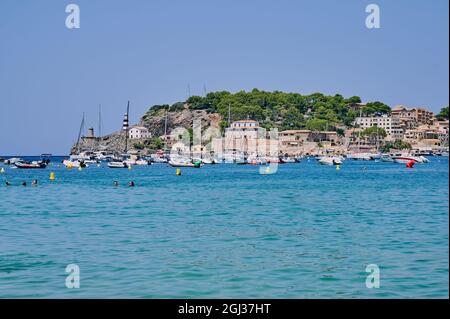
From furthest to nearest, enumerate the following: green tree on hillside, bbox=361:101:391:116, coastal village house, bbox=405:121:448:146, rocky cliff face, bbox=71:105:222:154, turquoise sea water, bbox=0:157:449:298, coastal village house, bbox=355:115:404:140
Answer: green tree on hillside, bbox=361:101:391:116 → rocky cliff face, bbox=71:105:222:154 → coastal village house, bbox=355:115:404:140 → coastal village house, bbox=405:121:448:146 → turquoise sea water, bbox=0:157:449:298

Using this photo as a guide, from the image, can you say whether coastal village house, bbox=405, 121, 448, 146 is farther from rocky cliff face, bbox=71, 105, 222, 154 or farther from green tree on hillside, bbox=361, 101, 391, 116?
rocky cliff face, bbox=71, 105, 222, 154

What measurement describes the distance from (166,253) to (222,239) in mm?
2920

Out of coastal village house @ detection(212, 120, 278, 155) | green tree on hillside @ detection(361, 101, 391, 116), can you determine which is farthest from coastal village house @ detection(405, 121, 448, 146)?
coastal village house @ detection(212, 120, 278, 155)

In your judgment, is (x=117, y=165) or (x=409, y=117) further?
(x=409, y=117)

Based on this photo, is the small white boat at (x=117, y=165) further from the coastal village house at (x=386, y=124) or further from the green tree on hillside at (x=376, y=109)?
the green tree on hillside at (x=376, y=109)

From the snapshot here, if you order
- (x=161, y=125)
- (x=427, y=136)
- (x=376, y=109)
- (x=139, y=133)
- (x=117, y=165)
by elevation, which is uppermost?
(x=376, y=109)

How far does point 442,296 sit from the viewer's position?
10.5 meters

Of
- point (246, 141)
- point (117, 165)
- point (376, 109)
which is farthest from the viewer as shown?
point (376, 109)

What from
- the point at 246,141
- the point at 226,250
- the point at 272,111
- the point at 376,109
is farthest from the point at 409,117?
the point at 226,250

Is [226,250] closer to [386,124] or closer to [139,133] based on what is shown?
[386,124]

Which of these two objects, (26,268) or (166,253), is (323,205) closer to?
(166,253)

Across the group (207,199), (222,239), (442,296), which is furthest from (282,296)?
(207,199)

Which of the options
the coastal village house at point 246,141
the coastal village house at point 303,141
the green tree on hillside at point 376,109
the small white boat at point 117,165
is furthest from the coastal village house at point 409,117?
the small white boat at point 117,165

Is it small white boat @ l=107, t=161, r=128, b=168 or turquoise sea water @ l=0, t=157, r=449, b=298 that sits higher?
small white boat @ l=107, t=161, r=128, b=168
